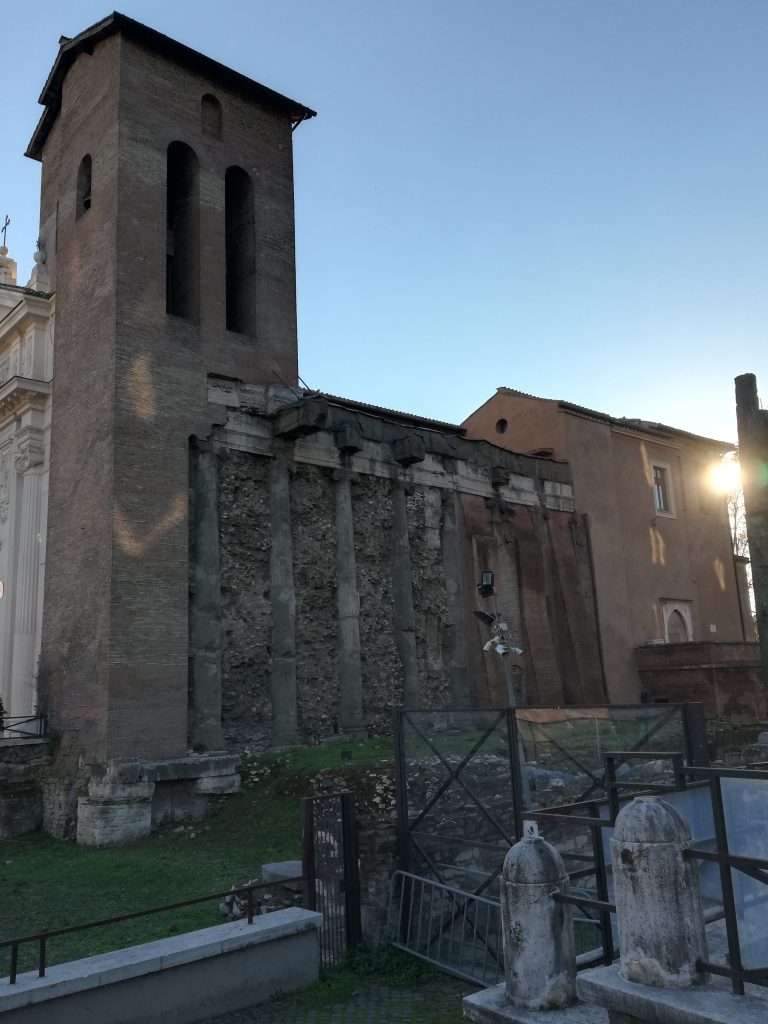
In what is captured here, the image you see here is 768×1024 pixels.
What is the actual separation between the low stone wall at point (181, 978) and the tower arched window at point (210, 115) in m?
17.1

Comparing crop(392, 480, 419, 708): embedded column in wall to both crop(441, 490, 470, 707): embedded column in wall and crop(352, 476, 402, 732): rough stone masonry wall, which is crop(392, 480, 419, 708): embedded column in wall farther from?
crop(441, 490, 470, 707): embedded column in wall

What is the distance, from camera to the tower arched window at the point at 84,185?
18.9 metres

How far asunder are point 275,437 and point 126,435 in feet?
11.5

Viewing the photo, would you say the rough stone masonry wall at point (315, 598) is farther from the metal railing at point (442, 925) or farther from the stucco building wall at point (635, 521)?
the stucco building wall at point (635, 521)

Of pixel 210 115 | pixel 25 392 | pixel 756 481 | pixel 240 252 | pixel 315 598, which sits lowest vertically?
pixel 756 481

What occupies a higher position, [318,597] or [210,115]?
[210,115]

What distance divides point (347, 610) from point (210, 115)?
11403 mm

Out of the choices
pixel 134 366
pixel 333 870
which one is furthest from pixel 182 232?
pixel 333 870

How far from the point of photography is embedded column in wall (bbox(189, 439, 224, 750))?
16.1 meters

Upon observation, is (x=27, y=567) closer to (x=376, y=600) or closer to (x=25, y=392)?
(x=25, y=392)

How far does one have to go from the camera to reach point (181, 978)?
657 cm

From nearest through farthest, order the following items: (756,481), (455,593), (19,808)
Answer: (756,481), (19,808), (455,593)

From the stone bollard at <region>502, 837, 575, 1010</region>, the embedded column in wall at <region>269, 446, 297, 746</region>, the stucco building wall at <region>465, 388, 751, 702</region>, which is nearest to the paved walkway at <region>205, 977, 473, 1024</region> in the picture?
the stone bollard at <region>502, 837, 575, 1010</region>

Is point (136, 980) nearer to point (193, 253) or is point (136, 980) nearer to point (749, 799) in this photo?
point (749, 799)
